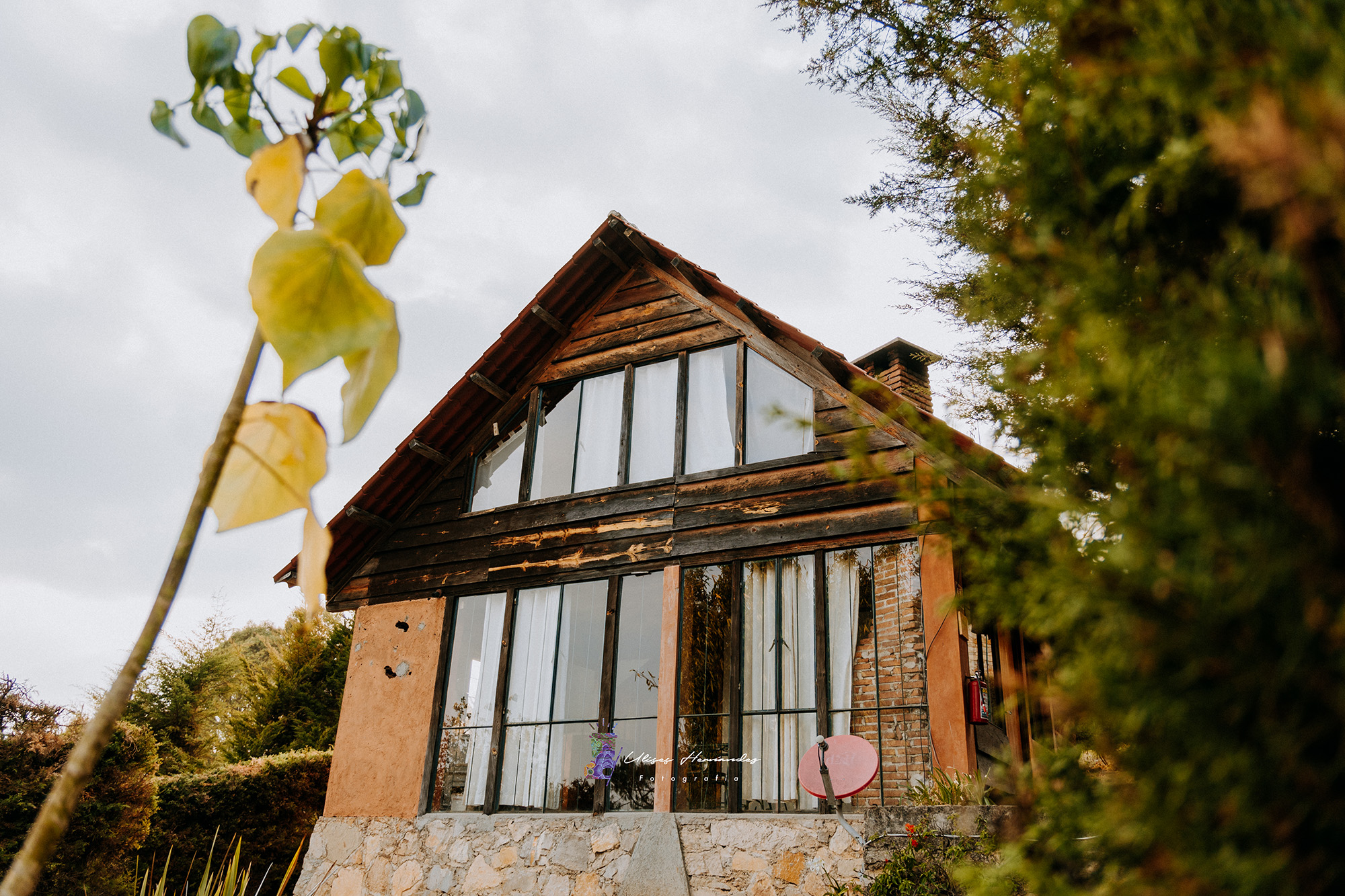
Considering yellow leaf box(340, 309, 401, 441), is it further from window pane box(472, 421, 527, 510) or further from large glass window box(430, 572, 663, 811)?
window pane box(472, 421, 527, 510)

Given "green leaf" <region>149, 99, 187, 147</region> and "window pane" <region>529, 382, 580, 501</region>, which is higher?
"window pane" <region>529, 382, 580, 501</region>

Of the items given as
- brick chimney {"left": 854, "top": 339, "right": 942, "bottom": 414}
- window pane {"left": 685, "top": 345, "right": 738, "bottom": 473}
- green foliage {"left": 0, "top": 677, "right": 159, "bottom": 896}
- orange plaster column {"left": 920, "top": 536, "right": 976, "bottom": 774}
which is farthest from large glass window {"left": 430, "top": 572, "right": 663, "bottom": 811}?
brick chimney {"left": 854, "top": 339, "right": 942, "bottom": 414}

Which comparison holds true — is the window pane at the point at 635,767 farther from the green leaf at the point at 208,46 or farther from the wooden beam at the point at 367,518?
the green leaf at the point at 208,46

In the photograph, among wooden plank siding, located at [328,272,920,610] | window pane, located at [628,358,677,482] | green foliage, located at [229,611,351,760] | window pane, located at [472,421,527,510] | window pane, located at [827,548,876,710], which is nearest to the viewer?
window pane, located at [827,548,876,710]

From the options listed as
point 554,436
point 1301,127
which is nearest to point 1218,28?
point 1301,127

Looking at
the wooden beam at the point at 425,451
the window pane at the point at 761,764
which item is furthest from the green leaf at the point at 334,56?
the wooden beam at the point at 425,451

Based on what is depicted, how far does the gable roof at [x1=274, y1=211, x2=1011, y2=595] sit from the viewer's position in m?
8.15

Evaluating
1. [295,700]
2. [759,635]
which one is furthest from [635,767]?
[295,700]

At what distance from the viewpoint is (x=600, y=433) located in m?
8.27

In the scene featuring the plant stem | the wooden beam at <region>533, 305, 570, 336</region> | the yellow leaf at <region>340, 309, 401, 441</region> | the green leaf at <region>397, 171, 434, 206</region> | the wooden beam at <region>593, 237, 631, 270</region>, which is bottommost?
the plant stem

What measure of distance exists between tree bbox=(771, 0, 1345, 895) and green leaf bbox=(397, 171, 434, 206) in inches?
33.9

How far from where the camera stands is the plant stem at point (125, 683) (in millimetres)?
476

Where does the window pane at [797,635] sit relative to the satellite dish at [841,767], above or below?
above

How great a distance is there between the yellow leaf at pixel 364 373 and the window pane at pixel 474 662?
7.64 meters
